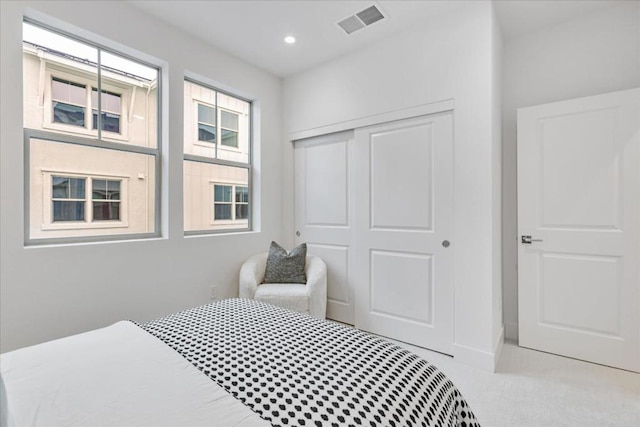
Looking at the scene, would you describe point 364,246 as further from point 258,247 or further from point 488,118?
point 488,118

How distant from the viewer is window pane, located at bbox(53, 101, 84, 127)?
7.37ft

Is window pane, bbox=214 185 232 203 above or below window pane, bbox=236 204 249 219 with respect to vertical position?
above

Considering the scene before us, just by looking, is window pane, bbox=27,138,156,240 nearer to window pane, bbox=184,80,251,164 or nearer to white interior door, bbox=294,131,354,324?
window pane, bbox=184,80,251,164

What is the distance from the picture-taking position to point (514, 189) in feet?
9.42

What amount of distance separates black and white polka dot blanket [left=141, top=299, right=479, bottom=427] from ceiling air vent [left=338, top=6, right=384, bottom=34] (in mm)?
2466

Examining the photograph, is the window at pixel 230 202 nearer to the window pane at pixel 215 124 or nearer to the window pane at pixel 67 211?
the window pane at pixel 215 124

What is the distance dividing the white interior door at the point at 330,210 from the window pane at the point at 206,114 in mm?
1008

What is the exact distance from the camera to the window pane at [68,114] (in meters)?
2.25

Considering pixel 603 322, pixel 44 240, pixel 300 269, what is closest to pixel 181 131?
pixel 44 240

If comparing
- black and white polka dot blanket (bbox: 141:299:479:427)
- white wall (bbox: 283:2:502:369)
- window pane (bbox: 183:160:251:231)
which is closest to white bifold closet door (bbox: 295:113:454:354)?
white wall (bbox: 283:2:502:369)

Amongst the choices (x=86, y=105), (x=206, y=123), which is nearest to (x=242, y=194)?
(x=206, y=123)

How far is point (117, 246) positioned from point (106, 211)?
326 mm

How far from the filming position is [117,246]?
7.84 ft

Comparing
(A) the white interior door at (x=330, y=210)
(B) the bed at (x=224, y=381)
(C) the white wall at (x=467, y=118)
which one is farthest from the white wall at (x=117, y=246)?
(C) the white wall at (x=467, y=118)
